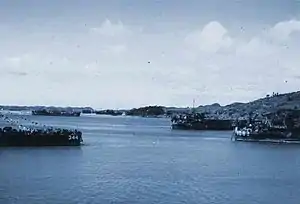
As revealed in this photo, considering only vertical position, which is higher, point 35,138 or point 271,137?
point 35,138

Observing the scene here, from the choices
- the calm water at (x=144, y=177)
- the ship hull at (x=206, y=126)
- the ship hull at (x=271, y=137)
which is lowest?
the calm water at (x=144, y=177)

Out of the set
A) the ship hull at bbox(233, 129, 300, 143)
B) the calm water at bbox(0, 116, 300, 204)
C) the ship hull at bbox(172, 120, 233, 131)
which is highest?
the ship hull at bbox(172, 120, 233, 131)

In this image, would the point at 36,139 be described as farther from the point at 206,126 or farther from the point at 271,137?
the point at 206,126

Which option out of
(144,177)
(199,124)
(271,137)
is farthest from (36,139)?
(199,124)

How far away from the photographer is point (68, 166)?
47.5 meters

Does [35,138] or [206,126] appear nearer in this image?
[35,138]

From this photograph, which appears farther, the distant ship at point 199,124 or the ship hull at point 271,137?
the distant ship at point 199,124

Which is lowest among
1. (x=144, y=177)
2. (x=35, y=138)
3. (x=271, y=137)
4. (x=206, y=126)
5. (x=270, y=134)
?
(x=144, y=177)

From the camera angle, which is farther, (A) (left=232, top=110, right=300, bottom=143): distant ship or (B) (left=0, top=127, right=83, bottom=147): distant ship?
(A) (left=232, top=110, right=300, bottom=143): distant ship

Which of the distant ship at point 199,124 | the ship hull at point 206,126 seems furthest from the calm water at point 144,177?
the distant ship at point 199,124

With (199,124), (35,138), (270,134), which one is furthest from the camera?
(199,124)

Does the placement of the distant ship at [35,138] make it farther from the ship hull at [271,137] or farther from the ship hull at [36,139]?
the ship hull at [271,137]

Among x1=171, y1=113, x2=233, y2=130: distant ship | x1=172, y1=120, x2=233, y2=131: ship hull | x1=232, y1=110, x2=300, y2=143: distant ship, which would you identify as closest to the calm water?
x1=232, y1=110, x2=300, y2=143: distant ship

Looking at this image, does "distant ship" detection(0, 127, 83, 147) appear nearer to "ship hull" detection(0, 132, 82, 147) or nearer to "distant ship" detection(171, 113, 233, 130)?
"ship hull" detection(0, 132, 82, 147)
